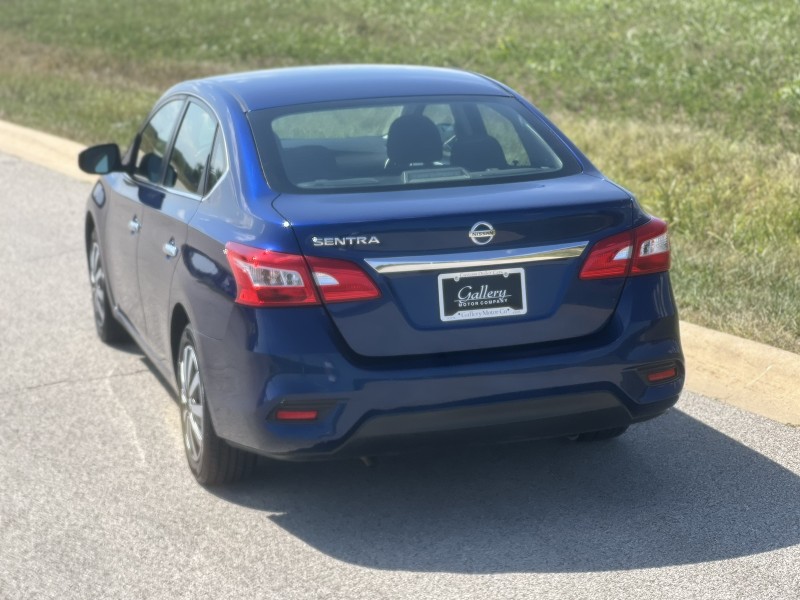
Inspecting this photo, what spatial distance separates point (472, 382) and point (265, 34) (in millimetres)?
25143

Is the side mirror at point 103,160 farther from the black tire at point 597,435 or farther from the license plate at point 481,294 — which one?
the license plate at point 481,294

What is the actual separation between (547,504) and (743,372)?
1773mm

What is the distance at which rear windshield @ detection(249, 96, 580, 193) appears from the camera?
17.9ft

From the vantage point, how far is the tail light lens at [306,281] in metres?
4.86

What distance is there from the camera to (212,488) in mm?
5754

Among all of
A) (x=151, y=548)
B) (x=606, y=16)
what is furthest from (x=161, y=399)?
(x=606, y=16)

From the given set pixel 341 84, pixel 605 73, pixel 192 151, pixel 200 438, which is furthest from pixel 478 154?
pixel 605 73

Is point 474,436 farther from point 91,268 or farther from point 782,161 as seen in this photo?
point 782,161

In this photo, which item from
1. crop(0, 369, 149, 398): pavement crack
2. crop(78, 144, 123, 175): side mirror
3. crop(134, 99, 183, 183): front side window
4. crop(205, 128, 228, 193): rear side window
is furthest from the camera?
crop(0, 369, 149, 398): pavement crack

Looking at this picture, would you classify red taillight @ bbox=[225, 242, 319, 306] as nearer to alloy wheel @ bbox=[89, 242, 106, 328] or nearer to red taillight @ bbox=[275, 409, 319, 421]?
red taillight @ bbox=[275, 409, 319, 421]

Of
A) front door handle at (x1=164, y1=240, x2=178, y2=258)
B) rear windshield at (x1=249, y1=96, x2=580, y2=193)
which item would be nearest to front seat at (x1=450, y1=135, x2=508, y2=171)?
rear windshield at (x1=249, y1=96, x2=580, y2=193)

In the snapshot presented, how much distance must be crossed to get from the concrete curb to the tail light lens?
2386 millimetres

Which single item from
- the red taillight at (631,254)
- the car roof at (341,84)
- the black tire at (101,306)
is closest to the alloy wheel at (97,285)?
the black tire at (101,306)

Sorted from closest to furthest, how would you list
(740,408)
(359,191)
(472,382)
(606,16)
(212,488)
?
(472,382) → (359,191) → (212,488) → (740,408) → (606,16)
